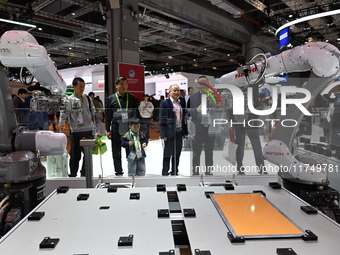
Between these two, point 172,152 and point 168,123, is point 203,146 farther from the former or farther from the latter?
point 168,123

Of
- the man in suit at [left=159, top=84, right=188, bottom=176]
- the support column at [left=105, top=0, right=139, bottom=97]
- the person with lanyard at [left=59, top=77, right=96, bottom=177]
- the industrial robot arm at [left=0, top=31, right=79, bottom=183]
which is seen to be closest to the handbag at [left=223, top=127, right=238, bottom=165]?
the man in suit at [left=159, top=84, right=188, bottom=176]

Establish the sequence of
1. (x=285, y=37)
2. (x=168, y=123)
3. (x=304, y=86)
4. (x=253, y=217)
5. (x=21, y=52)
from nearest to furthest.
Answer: (x=253, y=217)
(x=21, y=52)
(x=304, y=86)
(x=168, y=123)
(x=285, y=37)

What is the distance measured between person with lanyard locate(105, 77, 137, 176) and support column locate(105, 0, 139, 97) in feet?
9.22

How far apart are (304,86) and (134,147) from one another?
245 centimetres

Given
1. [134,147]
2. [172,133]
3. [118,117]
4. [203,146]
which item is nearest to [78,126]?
[118,117]

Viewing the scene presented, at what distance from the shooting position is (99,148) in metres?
3.71

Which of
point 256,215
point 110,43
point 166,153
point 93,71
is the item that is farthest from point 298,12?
point 256,215

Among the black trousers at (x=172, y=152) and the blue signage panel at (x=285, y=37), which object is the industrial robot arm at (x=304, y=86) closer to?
the black trousers at (x=172, y=152)

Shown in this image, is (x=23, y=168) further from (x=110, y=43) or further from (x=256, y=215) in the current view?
(x=110, y=43)

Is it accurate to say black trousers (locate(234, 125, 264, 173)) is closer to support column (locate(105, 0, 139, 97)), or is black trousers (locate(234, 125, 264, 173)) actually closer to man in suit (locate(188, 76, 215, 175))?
man in suit (locate(188, 76, 215, 175))

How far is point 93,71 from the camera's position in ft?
41.4

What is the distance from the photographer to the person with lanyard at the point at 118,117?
3.89 meters

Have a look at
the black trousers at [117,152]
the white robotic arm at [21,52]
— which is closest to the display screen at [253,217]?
the white robotic arm at [21,52]

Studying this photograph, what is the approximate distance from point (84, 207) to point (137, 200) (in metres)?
0.33
